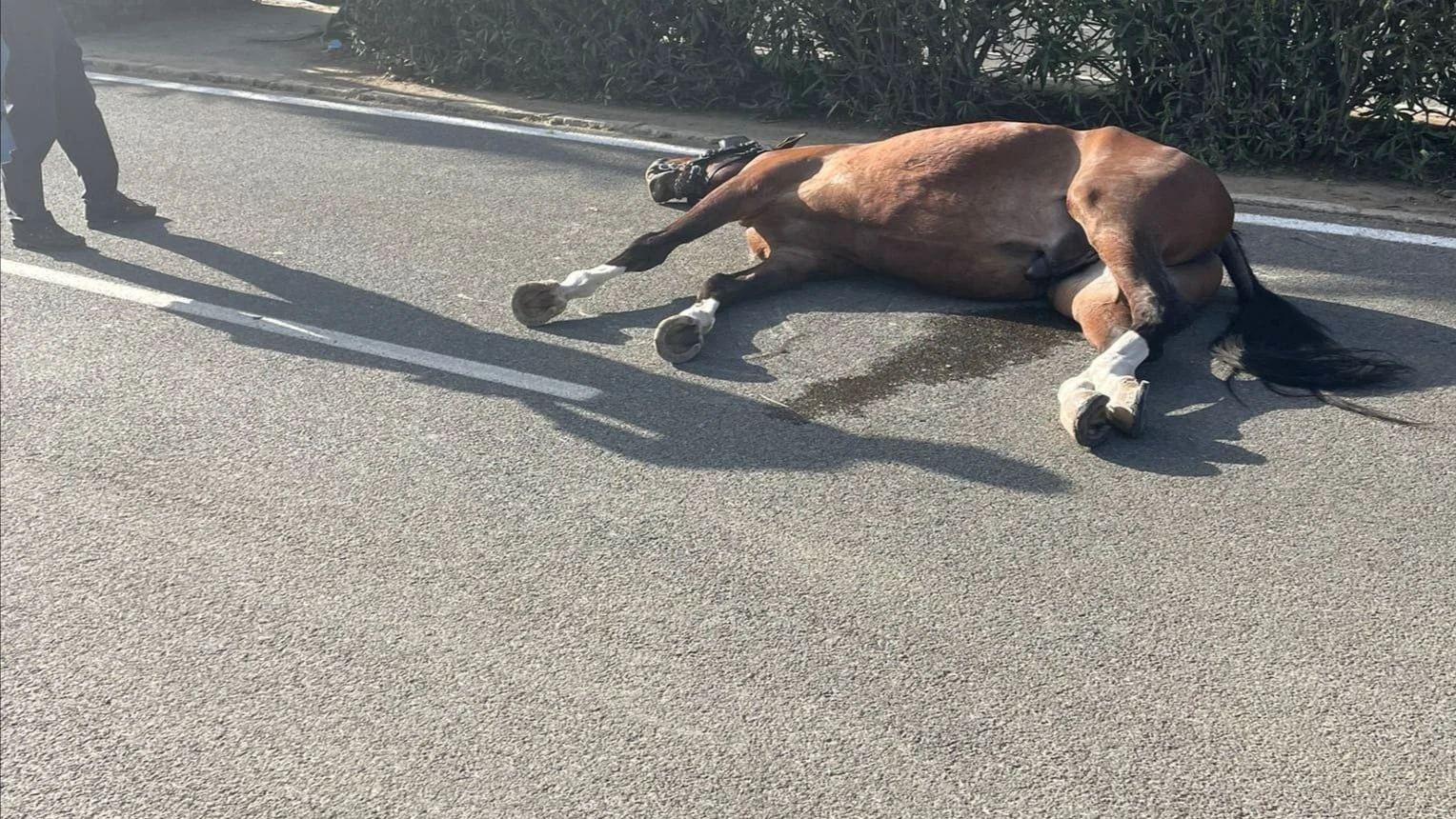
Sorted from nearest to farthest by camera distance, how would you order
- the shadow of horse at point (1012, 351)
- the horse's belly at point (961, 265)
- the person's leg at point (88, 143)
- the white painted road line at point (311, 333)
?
the shadow of horse at point (1012, 351)
the white painted road line at point (311, 333)
the horse's belly at point (961, 265)
the person's leg at point (88, 143)

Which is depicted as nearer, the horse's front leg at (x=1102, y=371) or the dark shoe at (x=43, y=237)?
the horse's front leg at (x=1102, y=371)

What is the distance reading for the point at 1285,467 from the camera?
171 inches

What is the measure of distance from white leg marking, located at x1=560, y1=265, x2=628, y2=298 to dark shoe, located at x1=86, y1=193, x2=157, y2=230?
304cm

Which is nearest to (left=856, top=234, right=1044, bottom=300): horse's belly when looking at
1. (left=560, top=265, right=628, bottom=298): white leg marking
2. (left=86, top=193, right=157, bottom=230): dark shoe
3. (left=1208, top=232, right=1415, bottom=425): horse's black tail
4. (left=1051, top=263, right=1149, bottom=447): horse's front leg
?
(left=1051, top=263, right=1149, bottom=447): horse's front leg

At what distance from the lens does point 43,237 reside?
7.40 metres

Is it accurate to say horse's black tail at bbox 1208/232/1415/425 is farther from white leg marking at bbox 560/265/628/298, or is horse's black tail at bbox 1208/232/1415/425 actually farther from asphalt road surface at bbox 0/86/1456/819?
white leg marking at bbox 560/265/628/298

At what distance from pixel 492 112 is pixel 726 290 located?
4671 mm

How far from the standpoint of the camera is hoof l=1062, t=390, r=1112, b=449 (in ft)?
14.8

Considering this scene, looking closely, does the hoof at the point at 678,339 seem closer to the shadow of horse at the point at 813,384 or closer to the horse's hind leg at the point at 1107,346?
the shadow of horse at the point at 813,384

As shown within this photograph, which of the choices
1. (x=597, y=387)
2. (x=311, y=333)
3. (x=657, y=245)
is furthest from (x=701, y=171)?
(x=311, y=333)

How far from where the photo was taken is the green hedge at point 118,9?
14.0m

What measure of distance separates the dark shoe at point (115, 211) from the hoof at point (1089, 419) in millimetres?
5400

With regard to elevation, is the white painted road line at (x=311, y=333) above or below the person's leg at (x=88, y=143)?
below

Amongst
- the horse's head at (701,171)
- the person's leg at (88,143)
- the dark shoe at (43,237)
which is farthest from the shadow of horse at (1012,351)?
the person's leg at (88,143)
